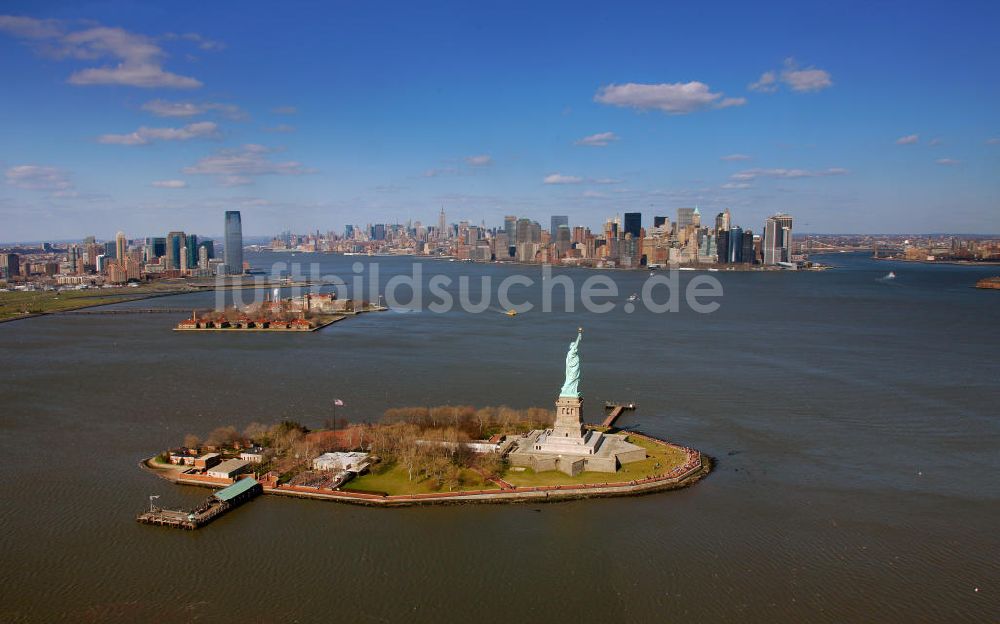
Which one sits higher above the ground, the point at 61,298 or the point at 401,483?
the point at 61,298

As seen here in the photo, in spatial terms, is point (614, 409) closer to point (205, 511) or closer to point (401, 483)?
point (401, 483)

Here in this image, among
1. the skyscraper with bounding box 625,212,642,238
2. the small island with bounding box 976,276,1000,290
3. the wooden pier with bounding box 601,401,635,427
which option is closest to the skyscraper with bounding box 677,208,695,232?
the skyscraper with bounding box 625,212,642,238

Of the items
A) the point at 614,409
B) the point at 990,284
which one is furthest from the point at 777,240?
the point at 614,409

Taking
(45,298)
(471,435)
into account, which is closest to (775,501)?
(471,435)

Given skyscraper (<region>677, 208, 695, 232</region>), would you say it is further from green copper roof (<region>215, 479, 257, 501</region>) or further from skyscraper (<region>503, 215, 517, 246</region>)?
green copper roof (<region>215, 479, 257, 501</region>)

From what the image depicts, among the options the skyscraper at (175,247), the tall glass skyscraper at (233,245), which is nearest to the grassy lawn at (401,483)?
the tall glass skyscraper at (233,245)

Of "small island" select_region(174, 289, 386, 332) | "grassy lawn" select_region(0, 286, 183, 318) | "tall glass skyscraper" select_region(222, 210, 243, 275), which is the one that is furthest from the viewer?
"tall glass skyscraper" select_region(222, 210, 243, 275)

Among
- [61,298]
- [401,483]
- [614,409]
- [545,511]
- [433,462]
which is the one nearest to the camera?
[545,511]
